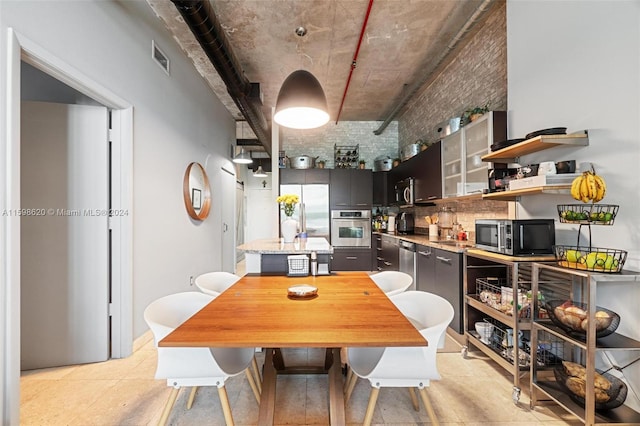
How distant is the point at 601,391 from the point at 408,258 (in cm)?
264

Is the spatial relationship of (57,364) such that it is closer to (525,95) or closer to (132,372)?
(132,372)

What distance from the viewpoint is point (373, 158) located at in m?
6.68

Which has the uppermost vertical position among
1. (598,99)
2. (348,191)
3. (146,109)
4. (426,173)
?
(146,109)

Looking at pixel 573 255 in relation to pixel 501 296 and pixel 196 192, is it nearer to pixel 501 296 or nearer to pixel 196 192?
pixel 501 296

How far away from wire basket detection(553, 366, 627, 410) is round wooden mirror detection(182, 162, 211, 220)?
405 cm

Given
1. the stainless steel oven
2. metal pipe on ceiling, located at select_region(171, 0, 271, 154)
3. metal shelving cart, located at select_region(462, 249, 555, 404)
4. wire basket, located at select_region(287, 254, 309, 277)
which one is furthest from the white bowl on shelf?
metal pipe on ceiling, located at select_region(171, 0, 271, 154)

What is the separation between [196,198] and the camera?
13.7 ft

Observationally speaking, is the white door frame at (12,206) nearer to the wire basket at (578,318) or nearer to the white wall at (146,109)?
the white wall at (146,109)

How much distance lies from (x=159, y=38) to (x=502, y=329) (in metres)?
4.47

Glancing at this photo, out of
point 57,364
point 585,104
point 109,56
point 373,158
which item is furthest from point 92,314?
point 373,158

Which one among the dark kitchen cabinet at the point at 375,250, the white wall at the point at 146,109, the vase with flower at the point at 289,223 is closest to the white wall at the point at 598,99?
the vase with flower at the point at 289,223

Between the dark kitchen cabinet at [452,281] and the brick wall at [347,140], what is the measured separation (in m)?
3.81

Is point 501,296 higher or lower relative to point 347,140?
lower

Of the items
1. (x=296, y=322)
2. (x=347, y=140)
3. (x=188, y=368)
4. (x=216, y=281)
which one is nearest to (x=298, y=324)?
(x=296, y=322)
